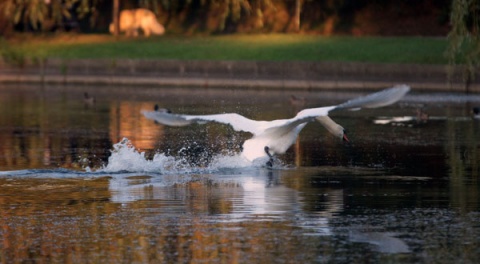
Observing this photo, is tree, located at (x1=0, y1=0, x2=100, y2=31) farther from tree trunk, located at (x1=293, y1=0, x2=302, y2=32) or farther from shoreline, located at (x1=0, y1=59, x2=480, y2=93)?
tree trunk, located at (x1=293, y1=0, x2=302, y2=32)

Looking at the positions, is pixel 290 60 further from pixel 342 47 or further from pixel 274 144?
pixel 274 144

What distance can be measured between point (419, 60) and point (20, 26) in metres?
20.9

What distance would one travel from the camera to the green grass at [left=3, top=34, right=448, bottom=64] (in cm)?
3869

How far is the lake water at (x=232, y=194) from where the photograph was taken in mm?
Result: 11047

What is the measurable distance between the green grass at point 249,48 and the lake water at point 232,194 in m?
12.2

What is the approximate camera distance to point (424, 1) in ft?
163

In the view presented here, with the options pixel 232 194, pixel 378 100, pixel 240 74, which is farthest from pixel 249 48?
pixel 232 194

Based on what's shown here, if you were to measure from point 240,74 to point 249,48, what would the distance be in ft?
16.5

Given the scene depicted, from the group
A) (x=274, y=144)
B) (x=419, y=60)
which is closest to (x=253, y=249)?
(x=274, y=144)

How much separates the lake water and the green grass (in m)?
12.2

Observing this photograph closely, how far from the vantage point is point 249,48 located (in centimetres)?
4200

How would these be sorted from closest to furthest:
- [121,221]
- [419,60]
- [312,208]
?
1. [121,221]
2. [312,208]
3. [419,60]

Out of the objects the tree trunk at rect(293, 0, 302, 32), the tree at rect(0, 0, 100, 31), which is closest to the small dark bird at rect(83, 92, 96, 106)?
the tree at rect(0, 0, 100, 31)

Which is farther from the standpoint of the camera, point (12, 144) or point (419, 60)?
point (419, 60)
